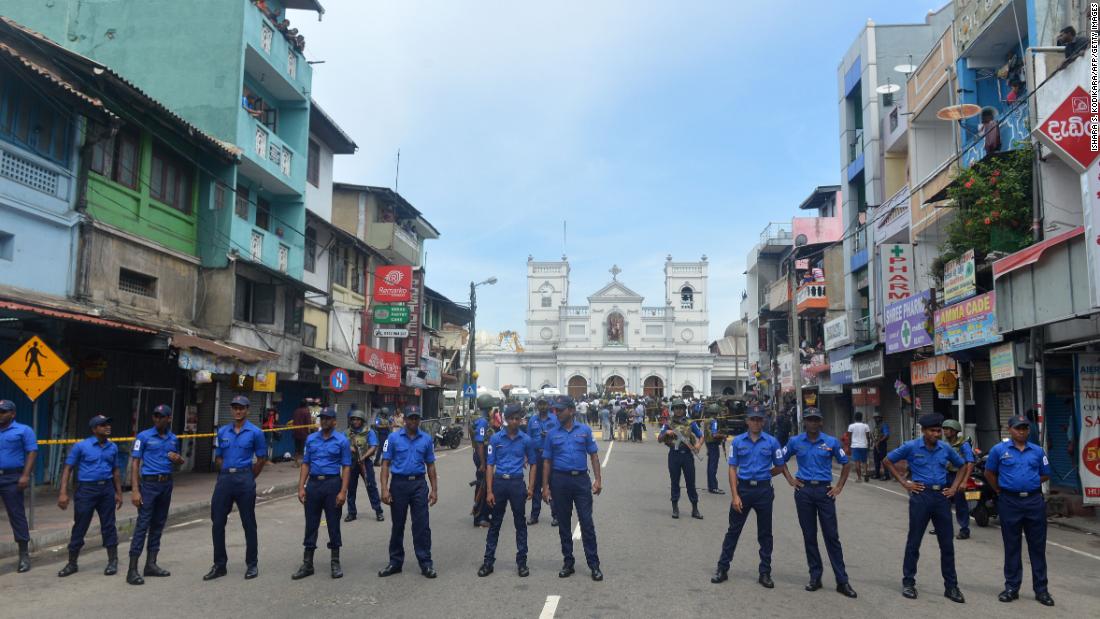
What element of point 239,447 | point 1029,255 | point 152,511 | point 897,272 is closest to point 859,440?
point 1029,255

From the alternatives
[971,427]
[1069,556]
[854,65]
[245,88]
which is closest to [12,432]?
[1069,556]

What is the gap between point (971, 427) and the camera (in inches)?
706

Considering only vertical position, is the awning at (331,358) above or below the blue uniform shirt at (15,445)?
above

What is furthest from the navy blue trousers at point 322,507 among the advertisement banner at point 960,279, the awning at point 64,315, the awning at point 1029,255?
the advertisement banner at point 960,279

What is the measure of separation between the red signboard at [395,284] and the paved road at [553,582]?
718 inches

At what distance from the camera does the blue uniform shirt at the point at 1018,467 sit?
759cm

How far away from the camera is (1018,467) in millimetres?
7688

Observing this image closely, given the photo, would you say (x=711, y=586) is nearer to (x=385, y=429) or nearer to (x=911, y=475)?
Result: (x=911, y=475)

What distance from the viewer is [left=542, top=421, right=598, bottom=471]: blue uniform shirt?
8.26m

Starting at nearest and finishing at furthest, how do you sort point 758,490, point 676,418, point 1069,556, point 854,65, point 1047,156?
point 758,490 < point 1069,556 < point 676,418 < point 1047,156 < point 854,65

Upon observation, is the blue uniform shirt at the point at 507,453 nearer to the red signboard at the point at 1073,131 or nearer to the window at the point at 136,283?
the red signboard at the point at 1073,131

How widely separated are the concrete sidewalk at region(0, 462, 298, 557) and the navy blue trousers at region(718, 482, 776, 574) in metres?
7.97

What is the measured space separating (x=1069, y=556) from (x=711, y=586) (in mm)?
5778

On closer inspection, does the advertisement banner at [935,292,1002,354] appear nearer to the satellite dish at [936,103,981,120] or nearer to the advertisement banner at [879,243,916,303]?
the satellite dish at [936,103,981,120]
